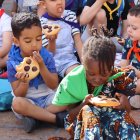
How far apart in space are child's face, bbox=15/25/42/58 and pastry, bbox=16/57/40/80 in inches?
4.6

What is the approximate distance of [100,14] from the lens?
313 centimetres

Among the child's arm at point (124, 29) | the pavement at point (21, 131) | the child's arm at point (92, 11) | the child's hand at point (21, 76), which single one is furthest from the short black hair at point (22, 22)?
the child's arm at point (124, 29)

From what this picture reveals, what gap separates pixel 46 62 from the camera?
2.20m

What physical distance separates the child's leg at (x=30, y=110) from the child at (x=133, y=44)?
0.84 metres

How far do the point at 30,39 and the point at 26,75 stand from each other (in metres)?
0.33

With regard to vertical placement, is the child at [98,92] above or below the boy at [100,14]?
below

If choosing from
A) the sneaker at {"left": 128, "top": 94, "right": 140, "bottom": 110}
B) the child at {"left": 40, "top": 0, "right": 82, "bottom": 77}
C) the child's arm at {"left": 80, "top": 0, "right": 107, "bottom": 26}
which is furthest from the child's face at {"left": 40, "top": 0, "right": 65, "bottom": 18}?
the sneaker at {"left": 128, "top": 94, "right": 140, "bottom": 110}

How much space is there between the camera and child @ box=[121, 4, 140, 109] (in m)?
2.34

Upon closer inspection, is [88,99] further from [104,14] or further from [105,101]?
[104,14]

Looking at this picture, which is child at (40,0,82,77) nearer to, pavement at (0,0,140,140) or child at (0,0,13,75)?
child at (0,0,13,75)

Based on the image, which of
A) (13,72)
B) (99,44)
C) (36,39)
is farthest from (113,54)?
(13,72)

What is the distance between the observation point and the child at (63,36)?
265 cm

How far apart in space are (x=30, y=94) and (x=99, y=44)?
0.99 meters

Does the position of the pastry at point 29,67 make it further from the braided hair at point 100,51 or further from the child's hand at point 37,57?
the braided hair at point 100,51
